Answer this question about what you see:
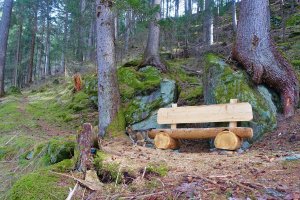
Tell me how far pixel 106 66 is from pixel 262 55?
3731 millimetres

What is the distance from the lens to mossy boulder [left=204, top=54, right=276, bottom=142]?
6367 millimetres

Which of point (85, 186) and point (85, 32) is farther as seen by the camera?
point (85, 32)

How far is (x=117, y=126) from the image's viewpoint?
24.8ft

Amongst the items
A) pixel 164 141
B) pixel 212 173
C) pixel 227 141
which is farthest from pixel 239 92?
pixel 212 173

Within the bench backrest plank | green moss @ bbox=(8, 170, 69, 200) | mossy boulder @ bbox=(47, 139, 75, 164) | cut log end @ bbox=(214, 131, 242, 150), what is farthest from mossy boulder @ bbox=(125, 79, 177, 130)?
green moss @ bbox=(8, 170, 69, 200)

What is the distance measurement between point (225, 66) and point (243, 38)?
813 millimetres

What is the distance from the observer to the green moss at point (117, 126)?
291 inches

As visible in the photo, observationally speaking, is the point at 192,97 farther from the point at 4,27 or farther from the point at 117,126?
the point at 4,27

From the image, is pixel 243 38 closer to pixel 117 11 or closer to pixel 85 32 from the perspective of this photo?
pixel 117 11

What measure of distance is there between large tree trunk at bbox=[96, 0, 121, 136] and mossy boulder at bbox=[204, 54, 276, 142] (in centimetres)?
231

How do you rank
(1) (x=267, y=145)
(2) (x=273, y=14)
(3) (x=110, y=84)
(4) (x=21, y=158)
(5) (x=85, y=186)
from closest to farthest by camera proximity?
(5) (x=85, y=186) → (1) (x=267, y=145) → (4) (x=21, y=158) → (3) (x=110, y=84) → (2) (x=273, y=14)

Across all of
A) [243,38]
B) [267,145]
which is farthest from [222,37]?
[267,145]

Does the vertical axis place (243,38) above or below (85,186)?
above

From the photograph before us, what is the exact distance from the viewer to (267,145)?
5762 mm
